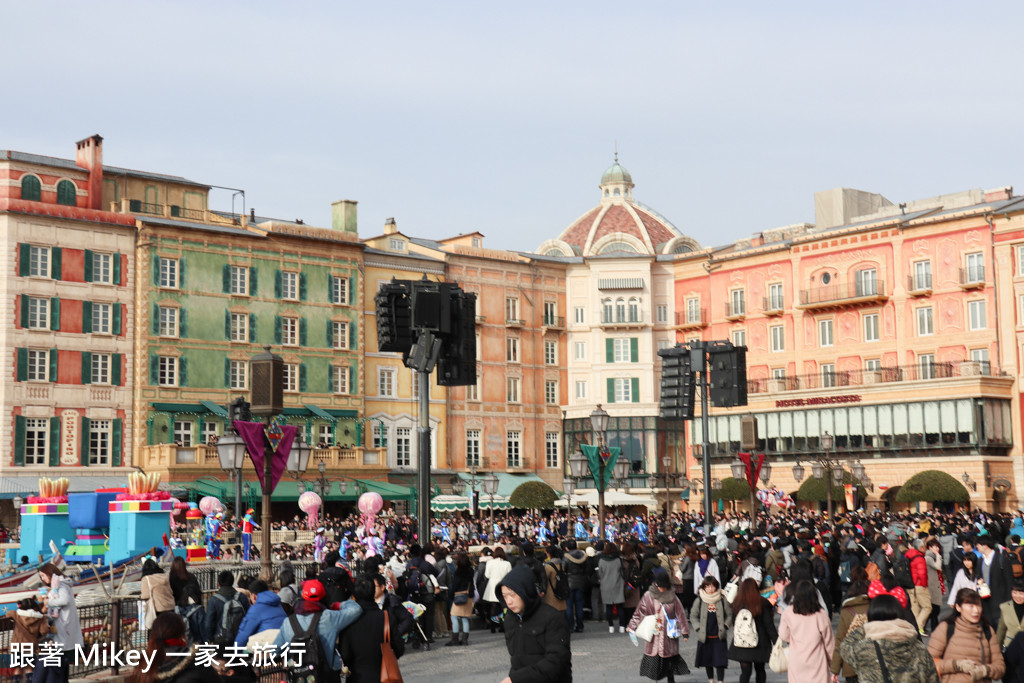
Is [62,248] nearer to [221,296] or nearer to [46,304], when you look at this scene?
[46,304]

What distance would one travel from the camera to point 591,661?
16.9 metres

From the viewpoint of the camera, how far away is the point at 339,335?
58.0 meters

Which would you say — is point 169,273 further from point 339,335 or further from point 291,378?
point 339,335

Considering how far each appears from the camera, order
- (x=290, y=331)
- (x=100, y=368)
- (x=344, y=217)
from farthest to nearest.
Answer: (x=344, y=217), (x=290, y=331), (x=100, y=368)

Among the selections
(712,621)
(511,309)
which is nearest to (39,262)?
(511,309)

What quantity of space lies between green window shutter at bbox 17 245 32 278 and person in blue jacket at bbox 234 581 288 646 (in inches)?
1620

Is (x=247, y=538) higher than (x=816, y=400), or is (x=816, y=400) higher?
(x=816, y=400)

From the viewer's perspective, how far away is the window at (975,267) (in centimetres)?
5578

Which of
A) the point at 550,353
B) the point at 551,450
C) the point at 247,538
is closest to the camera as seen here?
the point at 247,538

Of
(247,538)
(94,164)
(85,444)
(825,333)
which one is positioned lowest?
(247,538)

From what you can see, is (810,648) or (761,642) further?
(761,642)

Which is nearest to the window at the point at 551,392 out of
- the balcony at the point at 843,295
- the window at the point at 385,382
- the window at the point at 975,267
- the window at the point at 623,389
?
the window at the point at 623,389

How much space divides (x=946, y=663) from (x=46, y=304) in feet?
151

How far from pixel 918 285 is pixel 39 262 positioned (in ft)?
129
